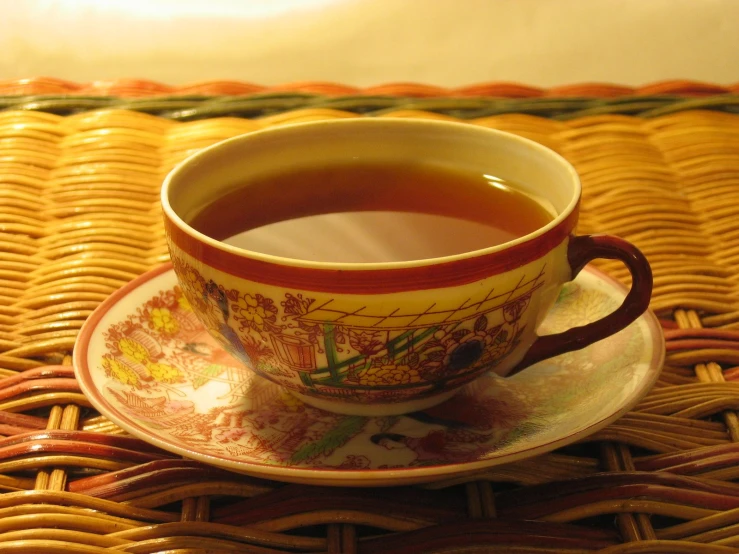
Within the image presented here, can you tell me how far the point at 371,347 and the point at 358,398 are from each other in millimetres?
50

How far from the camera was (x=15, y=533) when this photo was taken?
42 centimetres

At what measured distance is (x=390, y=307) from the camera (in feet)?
1.33

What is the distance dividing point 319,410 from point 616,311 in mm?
189

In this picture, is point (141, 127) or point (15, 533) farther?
point (141, 127)

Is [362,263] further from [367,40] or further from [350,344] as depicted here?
[367,40]

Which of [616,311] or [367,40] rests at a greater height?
[616,311]

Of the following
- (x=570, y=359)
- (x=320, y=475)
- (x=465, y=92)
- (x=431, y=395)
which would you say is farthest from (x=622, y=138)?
(x=320, y=475)

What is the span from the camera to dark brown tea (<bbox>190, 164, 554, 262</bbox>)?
54cm

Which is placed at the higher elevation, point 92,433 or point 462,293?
point 462,293

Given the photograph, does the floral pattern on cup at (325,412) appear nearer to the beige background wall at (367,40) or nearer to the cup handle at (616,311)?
the cup handle at (616,311)

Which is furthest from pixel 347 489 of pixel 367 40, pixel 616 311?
pixel 367 40

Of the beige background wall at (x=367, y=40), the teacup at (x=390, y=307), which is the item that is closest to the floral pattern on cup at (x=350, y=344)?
the teacup at (x=390, y=307)

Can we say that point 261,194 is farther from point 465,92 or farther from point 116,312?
point 465,92

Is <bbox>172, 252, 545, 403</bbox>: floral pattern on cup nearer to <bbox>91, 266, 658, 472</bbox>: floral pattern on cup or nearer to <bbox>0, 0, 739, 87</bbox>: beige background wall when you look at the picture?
<bbox>91, 266, 658, 472</bbox>: floral pattern on cup
